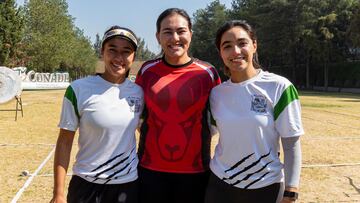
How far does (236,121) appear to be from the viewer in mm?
2695

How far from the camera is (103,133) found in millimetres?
2770

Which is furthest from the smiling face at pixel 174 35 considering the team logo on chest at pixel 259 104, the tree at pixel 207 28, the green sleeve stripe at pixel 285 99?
the tree at pixel 207 28

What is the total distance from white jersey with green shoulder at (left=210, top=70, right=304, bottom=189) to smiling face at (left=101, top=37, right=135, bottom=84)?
2.30 feet

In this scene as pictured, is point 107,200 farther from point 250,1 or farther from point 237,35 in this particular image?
point 250,1

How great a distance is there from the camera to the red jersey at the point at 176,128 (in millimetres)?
3217

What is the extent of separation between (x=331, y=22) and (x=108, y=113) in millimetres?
44151

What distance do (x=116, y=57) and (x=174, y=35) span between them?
1.83ft

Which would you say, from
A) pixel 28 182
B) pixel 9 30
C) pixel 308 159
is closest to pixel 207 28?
pixel 9 30

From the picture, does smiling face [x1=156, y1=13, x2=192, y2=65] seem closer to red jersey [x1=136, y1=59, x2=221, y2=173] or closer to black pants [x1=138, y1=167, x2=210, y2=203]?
red jersey [x1=136, y1=59, x2=221, y2=173]

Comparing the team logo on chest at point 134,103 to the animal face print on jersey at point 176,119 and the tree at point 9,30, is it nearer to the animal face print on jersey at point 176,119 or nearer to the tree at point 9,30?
the animal face print on jersey at point 176,119

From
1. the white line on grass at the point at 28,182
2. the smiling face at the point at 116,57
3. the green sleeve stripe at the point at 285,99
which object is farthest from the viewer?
the white line on grass at the point at 28,182

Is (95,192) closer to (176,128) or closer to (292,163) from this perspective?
(176,128)

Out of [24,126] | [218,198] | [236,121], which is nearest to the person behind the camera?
[236,121]

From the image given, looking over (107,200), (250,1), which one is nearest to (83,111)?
(107,200)
